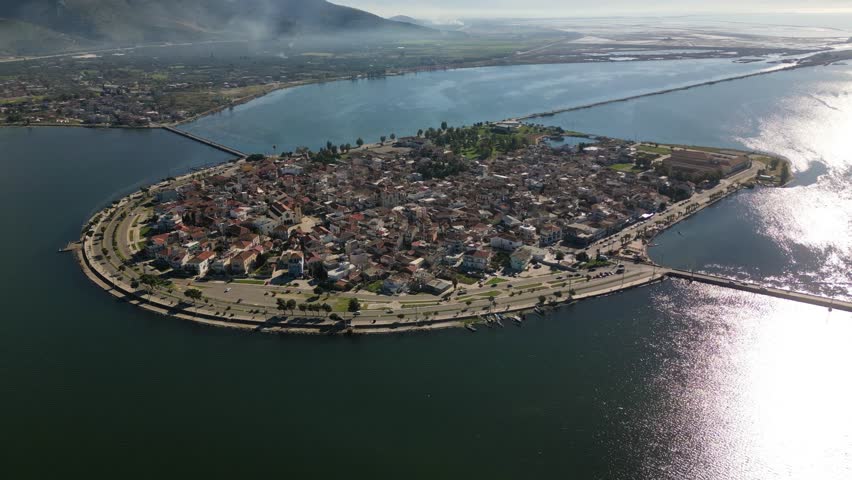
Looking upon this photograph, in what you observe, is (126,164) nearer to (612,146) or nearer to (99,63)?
(612,146)

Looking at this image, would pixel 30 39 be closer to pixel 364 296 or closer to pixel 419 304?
pixel 364 296

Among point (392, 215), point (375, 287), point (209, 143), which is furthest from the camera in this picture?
point (209, 143)

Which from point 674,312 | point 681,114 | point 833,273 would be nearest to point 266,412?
point 674,312

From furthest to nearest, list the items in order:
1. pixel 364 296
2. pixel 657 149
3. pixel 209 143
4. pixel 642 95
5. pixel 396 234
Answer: pixel 642 95
pixel 209 143
pixel 657 149
pixel 396 234
pixel 364 296

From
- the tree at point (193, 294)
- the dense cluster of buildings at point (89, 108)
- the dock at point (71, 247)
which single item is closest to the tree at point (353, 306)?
the tree at point (193, 294)

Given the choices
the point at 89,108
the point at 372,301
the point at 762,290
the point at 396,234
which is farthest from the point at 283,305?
the point at 89,108

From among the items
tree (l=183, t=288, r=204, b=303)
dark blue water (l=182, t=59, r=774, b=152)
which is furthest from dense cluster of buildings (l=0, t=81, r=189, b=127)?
tree (l=183, t=288, r=204, b=303)

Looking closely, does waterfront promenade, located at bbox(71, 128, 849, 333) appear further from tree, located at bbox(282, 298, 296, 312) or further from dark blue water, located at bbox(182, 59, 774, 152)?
dark blue water, located at bbox(182, 59, 774, 152)
